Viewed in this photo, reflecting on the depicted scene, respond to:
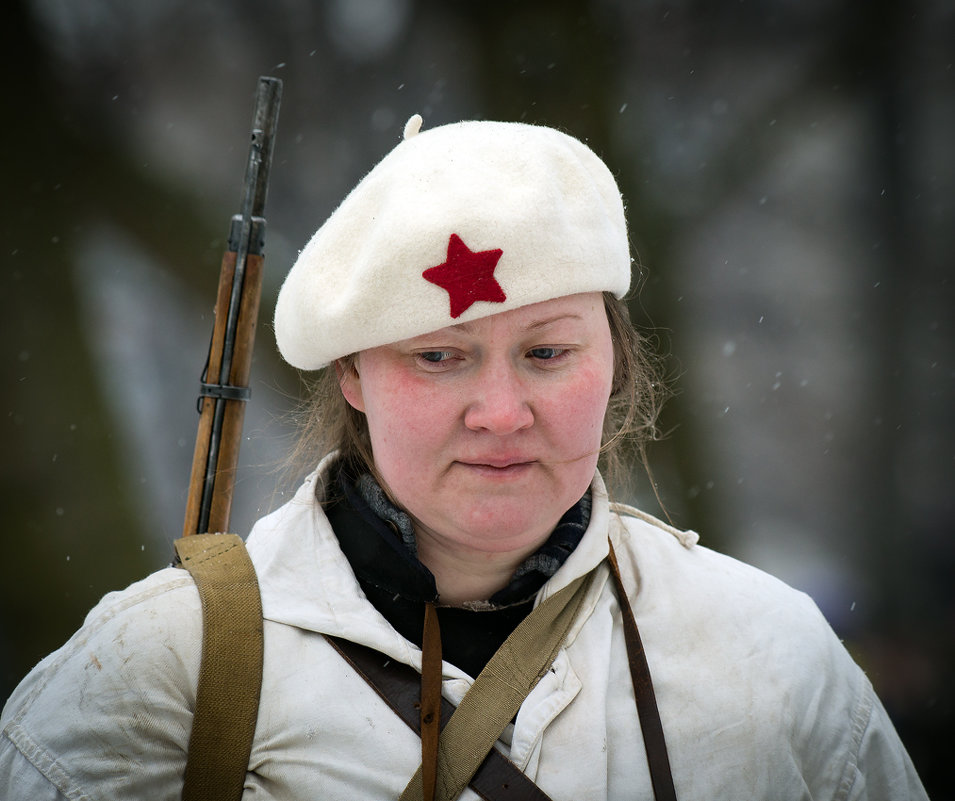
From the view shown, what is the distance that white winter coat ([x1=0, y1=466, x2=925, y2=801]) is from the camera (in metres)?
1.60

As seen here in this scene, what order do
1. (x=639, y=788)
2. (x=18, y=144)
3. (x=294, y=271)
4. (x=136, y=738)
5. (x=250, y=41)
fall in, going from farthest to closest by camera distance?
(x=250, y=41), (x=18, y=144), (x=294, y=271), (x=639, y=788), (x=136, y=738)

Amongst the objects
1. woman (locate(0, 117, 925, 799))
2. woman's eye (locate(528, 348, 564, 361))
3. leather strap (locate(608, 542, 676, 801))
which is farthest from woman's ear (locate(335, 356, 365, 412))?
leather strap (locate(608, 542, 676, 801))

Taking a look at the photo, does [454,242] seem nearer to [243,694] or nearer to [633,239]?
[243,694]

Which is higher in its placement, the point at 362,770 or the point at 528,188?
the point at 528,188

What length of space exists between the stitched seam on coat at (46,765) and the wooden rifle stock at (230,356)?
736mm

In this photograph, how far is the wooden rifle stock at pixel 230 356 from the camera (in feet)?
7.29

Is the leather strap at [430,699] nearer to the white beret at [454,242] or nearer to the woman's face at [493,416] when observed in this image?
the woman's face at [493,416]

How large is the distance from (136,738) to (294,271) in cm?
99

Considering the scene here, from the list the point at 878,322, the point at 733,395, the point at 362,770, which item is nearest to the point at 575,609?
the point at 362,770

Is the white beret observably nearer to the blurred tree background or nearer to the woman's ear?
the woman's ear

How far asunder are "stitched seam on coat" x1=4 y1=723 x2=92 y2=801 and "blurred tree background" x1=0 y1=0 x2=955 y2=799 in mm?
2687

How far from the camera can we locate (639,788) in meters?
1.70

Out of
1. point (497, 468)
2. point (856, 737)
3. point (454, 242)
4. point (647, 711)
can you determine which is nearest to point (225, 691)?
A: point (497, 468)

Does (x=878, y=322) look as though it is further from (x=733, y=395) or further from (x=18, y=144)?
(x=18, y=144)
